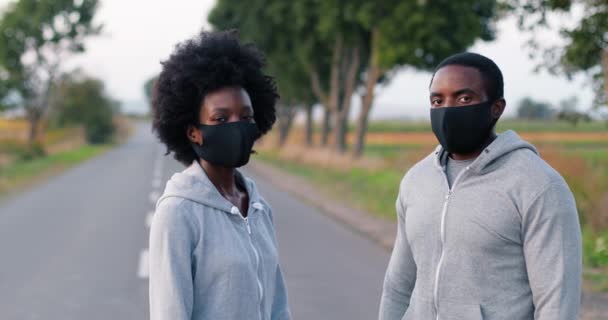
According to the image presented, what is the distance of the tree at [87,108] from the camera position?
5538 cm

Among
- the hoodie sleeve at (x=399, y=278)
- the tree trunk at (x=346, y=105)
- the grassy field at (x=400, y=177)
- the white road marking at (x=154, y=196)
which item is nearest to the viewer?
the hoodie sleeve at (x=399, y=278)

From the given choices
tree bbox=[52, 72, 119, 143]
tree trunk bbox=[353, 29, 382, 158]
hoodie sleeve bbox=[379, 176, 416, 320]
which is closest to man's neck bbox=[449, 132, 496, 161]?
hoodie sleeve bbox=[379, 176, 416, 320]

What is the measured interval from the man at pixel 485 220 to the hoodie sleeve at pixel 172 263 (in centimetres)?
80

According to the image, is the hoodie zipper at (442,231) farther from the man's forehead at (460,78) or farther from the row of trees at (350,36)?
the row of trees at (350,36)

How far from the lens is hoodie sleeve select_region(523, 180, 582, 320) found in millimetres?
2439

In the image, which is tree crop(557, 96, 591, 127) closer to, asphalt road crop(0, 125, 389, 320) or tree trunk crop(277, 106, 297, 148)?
asphalt road crop(0, 125, 389, 320)

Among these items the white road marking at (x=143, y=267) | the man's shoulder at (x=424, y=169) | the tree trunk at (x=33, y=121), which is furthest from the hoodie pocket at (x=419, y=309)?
the tree trunk at (x=33, y=121)

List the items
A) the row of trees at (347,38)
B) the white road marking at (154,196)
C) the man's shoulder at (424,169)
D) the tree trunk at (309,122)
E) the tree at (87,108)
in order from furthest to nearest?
the tree at (87,108), the tree trunk at (309,122), the row of trees at (347,38), the white road marking at (154,196), the man's shoulder at (424,169)

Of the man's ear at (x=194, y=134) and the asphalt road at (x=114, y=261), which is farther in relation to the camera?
the asphalt road at (x=114, y=261)

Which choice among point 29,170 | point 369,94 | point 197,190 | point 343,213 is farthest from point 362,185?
point 197,190

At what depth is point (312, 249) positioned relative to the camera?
9953 millimetres

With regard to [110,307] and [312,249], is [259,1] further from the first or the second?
[110,307]

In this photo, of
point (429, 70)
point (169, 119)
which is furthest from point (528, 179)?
point (429, 70)

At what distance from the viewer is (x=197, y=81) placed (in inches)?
105
